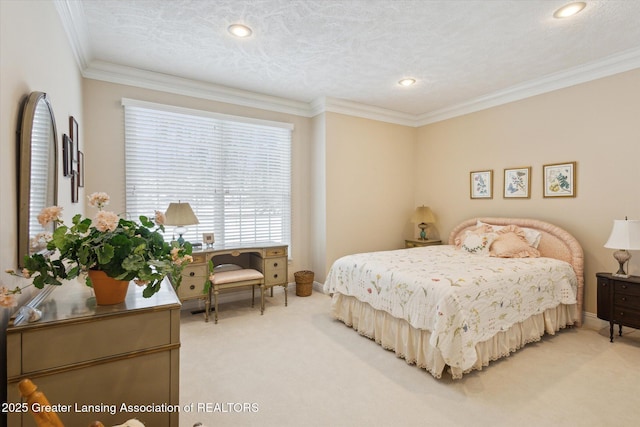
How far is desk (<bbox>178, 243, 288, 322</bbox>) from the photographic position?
3451 mm

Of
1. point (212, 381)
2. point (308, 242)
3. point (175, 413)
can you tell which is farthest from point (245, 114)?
point (175, 413)

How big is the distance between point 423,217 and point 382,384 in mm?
3149

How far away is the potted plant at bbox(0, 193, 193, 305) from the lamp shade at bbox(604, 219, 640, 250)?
3.62 m

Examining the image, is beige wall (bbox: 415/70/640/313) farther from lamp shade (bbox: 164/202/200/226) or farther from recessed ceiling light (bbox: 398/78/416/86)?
lamp shade (bbox: 164/202/200/226)

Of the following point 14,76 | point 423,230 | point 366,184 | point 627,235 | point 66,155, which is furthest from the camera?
point 423,230

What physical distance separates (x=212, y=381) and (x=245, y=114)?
322cm

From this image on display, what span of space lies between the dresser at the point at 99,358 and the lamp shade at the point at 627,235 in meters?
3.65

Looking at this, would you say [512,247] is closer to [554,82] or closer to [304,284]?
[554,82]

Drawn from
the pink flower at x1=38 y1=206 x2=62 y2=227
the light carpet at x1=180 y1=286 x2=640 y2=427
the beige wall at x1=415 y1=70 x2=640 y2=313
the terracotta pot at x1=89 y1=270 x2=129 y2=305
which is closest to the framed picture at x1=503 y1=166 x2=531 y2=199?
the beige wall at x1=415 y1=70 x2=640 y2=313

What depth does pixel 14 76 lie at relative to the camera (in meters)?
1.33

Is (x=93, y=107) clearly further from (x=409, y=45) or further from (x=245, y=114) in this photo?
(x=409, y=45)

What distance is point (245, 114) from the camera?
4.24 m

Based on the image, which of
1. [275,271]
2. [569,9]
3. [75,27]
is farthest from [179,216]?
[569,9]

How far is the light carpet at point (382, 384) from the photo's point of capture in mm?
1941
